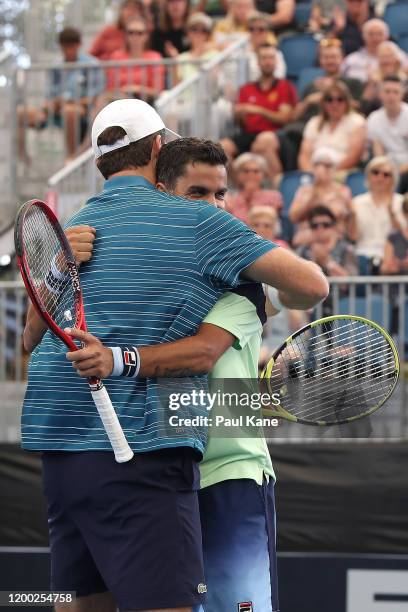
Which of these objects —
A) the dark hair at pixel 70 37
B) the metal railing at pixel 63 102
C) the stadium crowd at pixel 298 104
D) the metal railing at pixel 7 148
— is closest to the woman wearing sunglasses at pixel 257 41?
the stadium crowd at pixel 298 104

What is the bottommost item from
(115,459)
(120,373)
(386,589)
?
(386,589)

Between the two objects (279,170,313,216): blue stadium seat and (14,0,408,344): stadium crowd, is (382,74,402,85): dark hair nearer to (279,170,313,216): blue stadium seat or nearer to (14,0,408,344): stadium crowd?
(14,0,408,344): stadium crowd

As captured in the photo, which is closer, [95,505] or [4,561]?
[95,505]

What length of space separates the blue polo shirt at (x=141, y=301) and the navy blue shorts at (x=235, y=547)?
362 mm

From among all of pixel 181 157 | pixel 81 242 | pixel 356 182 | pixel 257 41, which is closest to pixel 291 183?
pixel 356 182

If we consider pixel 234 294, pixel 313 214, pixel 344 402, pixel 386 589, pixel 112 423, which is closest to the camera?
pixel 112 423

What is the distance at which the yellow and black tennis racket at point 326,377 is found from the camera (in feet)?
12.7

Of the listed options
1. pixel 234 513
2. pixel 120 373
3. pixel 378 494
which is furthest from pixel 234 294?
pixel 378 494

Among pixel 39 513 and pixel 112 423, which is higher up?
pixel 112 423

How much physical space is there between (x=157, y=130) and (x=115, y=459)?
93 centimetres

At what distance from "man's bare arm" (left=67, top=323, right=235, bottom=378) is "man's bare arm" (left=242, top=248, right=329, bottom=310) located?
0.20 m

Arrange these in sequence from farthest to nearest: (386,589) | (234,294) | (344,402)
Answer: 1. (386,589)
2. (344,402)
3. (234,294)

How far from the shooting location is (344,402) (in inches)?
154

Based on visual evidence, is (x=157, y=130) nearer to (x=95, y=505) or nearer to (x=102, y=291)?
(x=102, y=291)
